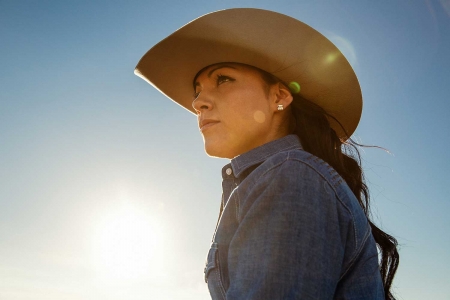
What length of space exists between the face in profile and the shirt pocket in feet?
2.77

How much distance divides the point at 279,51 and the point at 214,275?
1.66 metres

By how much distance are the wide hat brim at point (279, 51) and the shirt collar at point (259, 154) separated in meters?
0.73

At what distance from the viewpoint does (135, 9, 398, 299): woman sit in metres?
1.38

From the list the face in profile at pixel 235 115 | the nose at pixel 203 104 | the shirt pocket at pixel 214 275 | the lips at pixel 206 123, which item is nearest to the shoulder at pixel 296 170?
the shirt pocket at pixel 214 275

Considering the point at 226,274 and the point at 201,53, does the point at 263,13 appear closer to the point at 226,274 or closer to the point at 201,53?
the point at 201,53

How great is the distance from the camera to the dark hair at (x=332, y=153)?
2484 millimetres

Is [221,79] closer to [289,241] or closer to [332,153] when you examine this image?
[332,153]

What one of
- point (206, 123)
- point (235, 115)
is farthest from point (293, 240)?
point (206, 123)

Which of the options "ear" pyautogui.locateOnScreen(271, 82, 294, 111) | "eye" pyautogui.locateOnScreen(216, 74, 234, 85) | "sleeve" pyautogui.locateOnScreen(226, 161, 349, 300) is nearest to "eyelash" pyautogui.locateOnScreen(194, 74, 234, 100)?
"eye" pyautogui.locateOnScreen(216, 74, 234, 85)

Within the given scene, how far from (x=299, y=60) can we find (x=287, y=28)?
0.81 ft

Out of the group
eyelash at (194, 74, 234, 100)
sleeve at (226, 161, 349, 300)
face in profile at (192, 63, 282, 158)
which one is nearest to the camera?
sleeve at (226, 161, 349, 300)

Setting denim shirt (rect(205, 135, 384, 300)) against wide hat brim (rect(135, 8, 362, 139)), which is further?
wide hat brim (rect(135, 8, 362, 139))

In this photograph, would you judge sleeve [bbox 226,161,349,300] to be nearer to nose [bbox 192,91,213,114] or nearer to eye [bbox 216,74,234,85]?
nose [bbox 192,91,213,114]

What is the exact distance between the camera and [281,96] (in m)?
2.71
